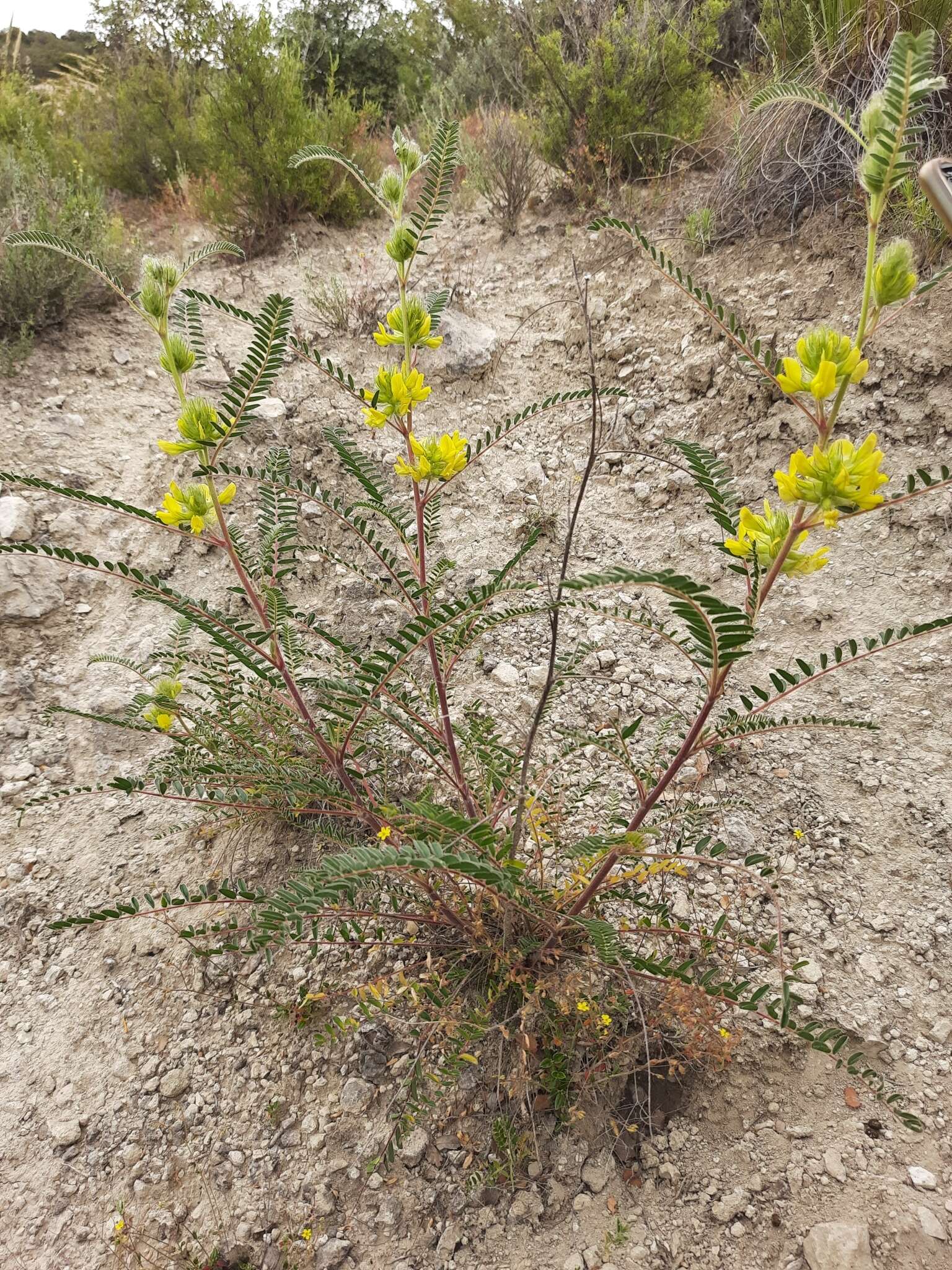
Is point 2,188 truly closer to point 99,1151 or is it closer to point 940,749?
point 99,1151

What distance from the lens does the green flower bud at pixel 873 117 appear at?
818mm

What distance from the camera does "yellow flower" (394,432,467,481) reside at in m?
1.26

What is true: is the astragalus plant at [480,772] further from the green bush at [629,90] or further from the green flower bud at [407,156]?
the green bush at [629,90]

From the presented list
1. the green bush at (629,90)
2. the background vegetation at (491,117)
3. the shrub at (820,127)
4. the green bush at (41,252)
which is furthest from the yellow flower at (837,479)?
the green bush at (629,90)

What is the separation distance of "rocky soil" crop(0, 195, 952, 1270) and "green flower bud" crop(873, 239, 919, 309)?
118cm

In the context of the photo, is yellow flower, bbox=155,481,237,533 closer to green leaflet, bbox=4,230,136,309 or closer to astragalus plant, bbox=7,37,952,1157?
astragalus plant, bbox=7,37,952,1157

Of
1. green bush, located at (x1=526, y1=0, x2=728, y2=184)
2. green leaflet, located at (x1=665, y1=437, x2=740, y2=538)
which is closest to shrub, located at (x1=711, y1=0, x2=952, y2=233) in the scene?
green bush, located at (x1=526, y1=0, x2=728, y2=184)

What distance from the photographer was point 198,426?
109cm

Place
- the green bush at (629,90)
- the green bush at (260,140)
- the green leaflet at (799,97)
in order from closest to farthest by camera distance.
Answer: the green leaflet at (799,97)
the green bush at (629,90)
the green bush at (260,140)

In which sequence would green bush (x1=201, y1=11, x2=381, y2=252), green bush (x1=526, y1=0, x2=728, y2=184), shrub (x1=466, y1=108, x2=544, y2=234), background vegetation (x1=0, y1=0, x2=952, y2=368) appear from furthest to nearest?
green bush (x1=201, y1=11, x2=381, y2=252), shrub (x1=466, y1=108, x2=544, y2=234), green bush (x1=526, y1=0, x2=728, y2=184), background vegetation (x1=0, y1=0, x2=952, y2=368)

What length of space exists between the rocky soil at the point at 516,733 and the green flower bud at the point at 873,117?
1.12 m

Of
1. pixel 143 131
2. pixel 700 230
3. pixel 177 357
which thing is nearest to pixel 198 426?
pixel 177 357

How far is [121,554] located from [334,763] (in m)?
1.81

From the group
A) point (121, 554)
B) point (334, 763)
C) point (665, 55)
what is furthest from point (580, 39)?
point (334, 763)
